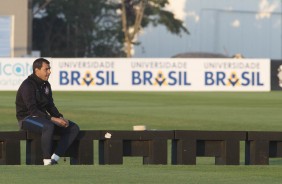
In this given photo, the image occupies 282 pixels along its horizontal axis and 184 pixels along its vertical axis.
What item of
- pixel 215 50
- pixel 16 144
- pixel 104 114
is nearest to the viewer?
pixel 16 144

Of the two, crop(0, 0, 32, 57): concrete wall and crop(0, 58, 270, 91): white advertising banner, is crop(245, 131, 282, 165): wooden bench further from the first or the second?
crop(0, 0, 32, 57): concrete wall

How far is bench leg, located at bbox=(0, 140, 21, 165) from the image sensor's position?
15.4m

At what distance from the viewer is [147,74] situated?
4400 centimetres

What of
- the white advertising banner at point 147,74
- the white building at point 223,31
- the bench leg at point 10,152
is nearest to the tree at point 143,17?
the white building at point 223,31

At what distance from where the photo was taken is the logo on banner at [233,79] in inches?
1740

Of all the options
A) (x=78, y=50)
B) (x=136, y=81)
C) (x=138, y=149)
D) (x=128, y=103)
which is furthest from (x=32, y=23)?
(x=138, y=149)

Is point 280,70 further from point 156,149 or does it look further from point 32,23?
point 156,149

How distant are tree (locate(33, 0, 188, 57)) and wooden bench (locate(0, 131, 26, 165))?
52.0 meters

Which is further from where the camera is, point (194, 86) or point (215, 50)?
point (215, 50)

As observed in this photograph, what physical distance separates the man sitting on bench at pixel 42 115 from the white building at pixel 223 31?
2313 inches

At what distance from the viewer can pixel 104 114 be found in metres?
29.1

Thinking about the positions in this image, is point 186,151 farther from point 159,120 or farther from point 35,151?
point 159,120

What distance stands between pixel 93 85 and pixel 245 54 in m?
35.2

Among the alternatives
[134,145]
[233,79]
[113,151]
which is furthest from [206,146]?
[233,79]
